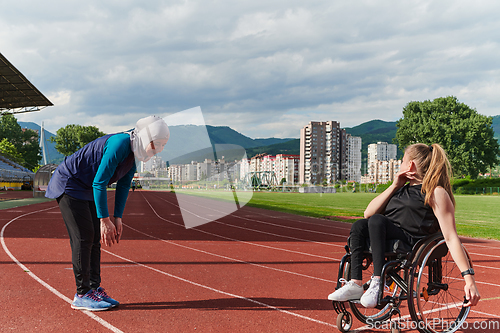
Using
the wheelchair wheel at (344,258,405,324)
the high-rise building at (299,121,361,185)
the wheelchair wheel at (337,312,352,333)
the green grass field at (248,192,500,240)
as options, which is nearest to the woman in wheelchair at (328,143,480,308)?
the wheelchair wheel at (344,258,405,324)

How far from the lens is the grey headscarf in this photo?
3.27 m

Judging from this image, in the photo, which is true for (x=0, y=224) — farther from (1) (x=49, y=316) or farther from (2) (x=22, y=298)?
(1) (x=49, y=316)

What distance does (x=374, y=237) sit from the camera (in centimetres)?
282

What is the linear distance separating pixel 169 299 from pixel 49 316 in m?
1.18

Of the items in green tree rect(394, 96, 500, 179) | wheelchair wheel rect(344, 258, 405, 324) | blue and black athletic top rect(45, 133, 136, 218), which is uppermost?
green tree rect(394, 96, 500, 179)

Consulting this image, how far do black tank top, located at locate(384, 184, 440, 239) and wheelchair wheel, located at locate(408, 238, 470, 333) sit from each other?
129mm

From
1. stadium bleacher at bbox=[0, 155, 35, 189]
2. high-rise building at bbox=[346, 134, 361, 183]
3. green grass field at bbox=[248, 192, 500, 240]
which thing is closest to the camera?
green grass field at bbox=[248, 192, 500, 240]

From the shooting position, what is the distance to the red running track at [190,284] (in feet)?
10.9

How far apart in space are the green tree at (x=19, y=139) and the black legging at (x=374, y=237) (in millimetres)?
92238

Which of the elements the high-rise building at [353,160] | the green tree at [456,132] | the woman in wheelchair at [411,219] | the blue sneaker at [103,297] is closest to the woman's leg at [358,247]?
the woman in wheelchair at [411,219]

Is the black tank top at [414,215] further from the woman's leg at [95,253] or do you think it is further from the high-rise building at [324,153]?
the high-rise building at [324,153]

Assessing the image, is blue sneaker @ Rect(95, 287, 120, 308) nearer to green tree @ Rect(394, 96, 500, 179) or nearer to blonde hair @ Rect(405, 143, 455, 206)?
blonde hair @ Rect(405, 143, 455, 206)

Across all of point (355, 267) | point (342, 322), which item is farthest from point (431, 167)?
point (342, 322)

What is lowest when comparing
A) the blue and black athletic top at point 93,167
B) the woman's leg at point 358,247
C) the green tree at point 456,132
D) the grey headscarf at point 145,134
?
the woman's leg at point 358,247
